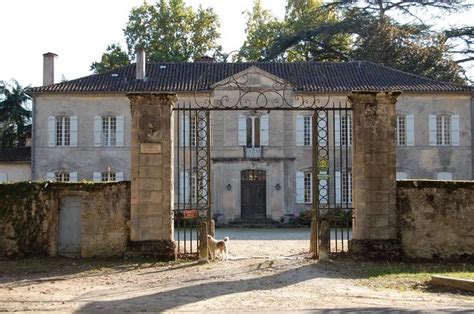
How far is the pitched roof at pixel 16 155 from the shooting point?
97.5 ft

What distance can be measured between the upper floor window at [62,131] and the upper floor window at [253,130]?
7.81m

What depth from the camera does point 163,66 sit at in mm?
30578

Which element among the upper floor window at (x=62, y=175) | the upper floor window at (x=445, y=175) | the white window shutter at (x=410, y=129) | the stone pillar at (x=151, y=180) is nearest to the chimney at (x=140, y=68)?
the upper floor window at (x=62, y=175)

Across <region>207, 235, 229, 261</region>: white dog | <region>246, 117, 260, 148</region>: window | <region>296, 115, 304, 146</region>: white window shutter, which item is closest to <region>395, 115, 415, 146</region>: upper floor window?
<region>296, 115, 304, 146</region>: white window shutter

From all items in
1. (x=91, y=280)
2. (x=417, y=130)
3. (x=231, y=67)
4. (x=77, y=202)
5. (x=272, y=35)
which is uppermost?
(x=272, y=35)

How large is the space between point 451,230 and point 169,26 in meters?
30.3

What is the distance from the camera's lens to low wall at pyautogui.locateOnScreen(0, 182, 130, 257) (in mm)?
12258

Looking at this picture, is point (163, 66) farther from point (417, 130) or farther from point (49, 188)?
point (49, 188)

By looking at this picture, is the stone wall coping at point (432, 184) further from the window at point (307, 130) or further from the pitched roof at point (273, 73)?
the window at point (307, 130)

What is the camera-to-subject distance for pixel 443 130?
28.5 metres

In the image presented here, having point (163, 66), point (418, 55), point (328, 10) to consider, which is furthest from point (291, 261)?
point (328, 10)

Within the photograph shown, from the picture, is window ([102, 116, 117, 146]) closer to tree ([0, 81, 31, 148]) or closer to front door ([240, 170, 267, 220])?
front door ([240, 170, 267, 220])

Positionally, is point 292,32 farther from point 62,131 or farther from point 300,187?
point 62,131

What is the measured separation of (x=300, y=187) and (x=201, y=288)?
19077 mm
